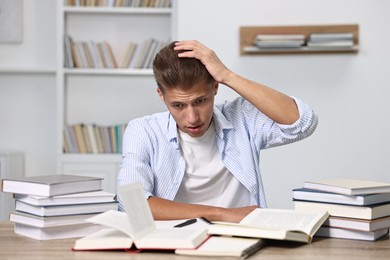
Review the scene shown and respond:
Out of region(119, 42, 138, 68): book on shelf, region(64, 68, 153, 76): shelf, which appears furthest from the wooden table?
region(119, 42, 138, 68): book on shelf

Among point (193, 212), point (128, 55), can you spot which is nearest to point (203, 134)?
point (193, 212)

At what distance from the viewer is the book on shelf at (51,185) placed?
1.74 m

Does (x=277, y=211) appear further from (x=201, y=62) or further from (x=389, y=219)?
(x=201, y=62)

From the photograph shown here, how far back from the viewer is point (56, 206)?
1.73 m

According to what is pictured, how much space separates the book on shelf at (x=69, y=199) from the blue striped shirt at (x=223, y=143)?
1.00 ft

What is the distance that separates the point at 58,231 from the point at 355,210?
79 cm

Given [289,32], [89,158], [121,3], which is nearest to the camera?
[289,32]

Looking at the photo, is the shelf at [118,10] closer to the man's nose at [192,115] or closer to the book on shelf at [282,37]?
the book on shelf at [282,37]

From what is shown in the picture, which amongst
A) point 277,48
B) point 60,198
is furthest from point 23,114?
point 60,198

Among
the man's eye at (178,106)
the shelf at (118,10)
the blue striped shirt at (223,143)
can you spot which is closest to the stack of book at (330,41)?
the shelf at (118,10)

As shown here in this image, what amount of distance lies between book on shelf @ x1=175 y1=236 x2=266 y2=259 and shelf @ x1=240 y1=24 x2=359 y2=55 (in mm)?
2462

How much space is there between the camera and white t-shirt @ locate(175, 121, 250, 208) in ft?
7.37

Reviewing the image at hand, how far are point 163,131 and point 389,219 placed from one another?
33.6 inches

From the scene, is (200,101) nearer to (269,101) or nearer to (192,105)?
(192,105)
